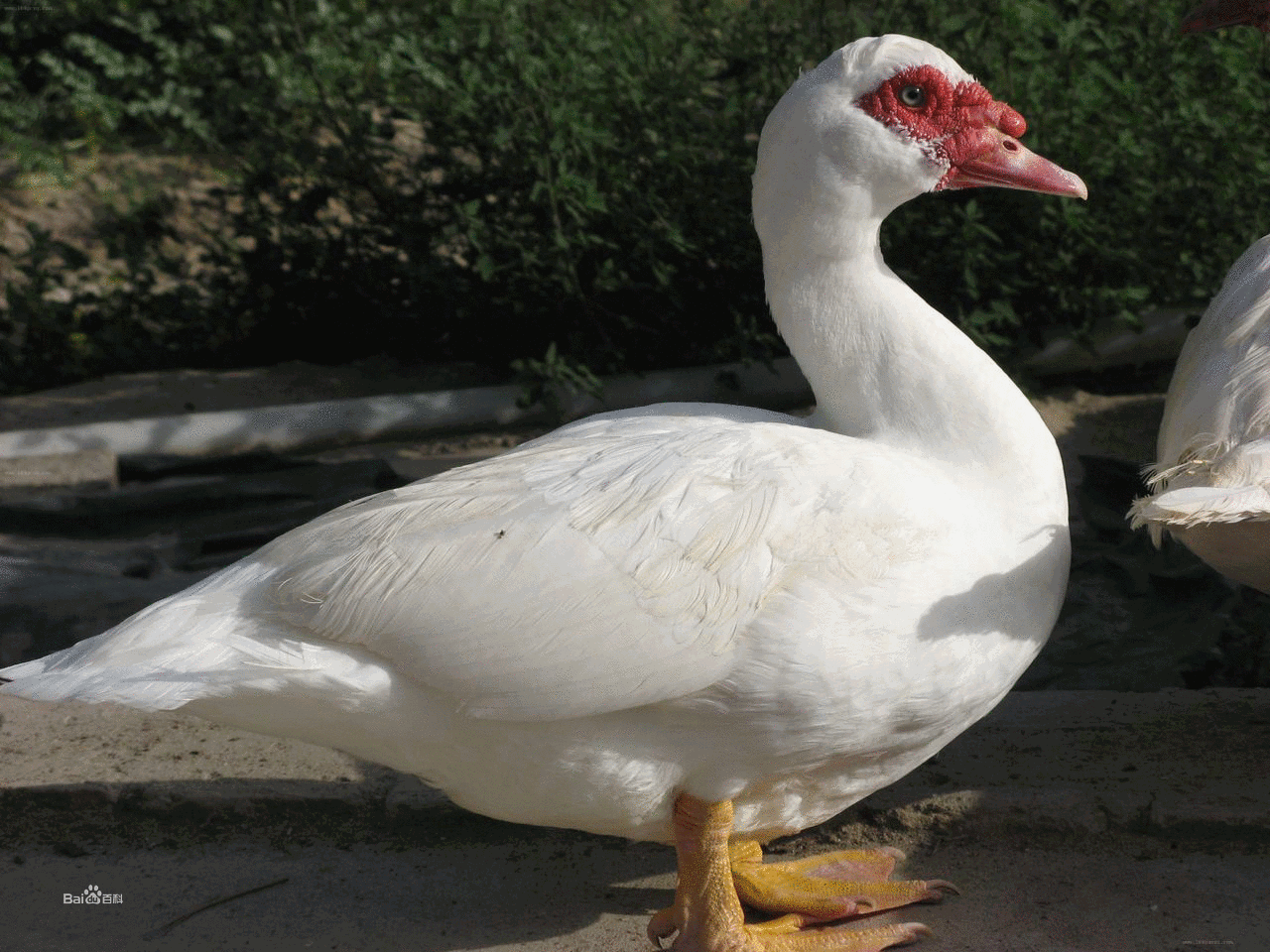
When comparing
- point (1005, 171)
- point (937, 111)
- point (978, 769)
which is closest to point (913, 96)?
point (937, 111)

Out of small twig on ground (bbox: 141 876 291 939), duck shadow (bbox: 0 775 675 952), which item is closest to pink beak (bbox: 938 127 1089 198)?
duck shadow (bbox: 0 775 675 952)

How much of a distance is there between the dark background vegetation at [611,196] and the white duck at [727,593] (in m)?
2.19

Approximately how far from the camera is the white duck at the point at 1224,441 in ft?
7.50

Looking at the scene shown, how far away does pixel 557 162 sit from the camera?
507 cm

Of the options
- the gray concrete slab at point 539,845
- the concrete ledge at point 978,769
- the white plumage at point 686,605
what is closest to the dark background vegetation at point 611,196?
the concrete ledge at point 978,769

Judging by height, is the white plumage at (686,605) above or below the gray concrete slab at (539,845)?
above

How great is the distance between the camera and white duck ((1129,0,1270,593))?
229 cm

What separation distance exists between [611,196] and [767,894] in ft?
10.0

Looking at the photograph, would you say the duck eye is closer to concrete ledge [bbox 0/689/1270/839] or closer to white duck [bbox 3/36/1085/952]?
white duck [bbox 3/36/1085/952]

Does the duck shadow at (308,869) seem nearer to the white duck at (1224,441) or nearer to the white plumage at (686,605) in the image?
the white plumage at (686,605)

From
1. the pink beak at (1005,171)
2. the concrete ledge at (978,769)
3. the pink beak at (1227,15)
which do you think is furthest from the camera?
the pink beak at (1227,15)

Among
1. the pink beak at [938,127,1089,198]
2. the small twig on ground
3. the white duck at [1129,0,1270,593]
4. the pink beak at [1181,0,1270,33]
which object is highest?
the pink beak at [1181,0,1270,33]

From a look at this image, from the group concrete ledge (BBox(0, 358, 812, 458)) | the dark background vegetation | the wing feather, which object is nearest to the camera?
the wing feather

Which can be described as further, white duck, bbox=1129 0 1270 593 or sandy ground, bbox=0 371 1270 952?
sandy ground, bbox=0 371 1270 952
